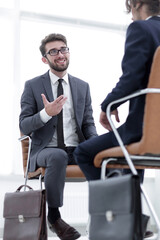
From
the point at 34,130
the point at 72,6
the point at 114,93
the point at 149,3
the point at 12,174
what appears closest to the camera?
the point at 114,93

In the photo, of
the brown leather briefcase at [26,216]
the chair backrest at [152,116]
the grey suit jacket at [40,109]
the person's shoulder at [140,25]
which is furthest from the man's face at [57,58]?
the chair backrest at [152,116]

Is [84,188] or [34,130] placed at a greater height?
[34,130]

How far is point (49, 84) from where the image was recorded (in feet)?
11.0

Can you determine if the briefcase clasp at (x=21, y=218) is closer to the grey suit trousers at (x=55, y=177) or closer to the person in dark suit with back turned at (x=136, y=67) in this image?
the grey suit trousers at (x=55, y=177)

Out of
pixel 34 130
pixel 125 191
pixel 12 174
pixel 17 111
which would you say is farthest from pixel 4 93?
pixel 125 191

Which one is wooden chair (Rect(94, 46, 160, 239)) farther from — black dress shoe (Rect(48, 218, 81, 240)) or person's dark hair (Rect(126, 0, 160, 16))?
black dress shoe (Rect(48, 218, 81, 240))

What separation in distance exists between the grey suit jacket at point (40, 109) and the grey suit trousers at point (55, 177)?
0.73 ft

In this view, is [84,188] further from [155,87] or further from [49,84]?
[155,87]

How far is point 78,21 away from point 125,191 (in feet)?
12.2

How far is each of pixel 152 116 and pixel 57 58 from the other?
1776 mm

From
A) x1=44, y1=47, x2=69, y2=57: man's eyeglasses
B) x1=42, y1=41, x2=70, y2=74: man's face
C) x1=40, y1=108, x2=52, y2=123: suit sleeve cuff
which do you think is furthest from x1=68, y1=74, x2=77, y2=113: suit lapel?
x1=40, y1=108, x2=52, y2=123: suit sleeve cuff

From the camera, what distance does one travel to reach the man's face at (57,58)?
3443 mm

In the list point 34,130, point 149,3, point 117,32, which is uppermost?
point 117,32

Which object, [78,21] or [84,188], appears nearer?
[84,188]
